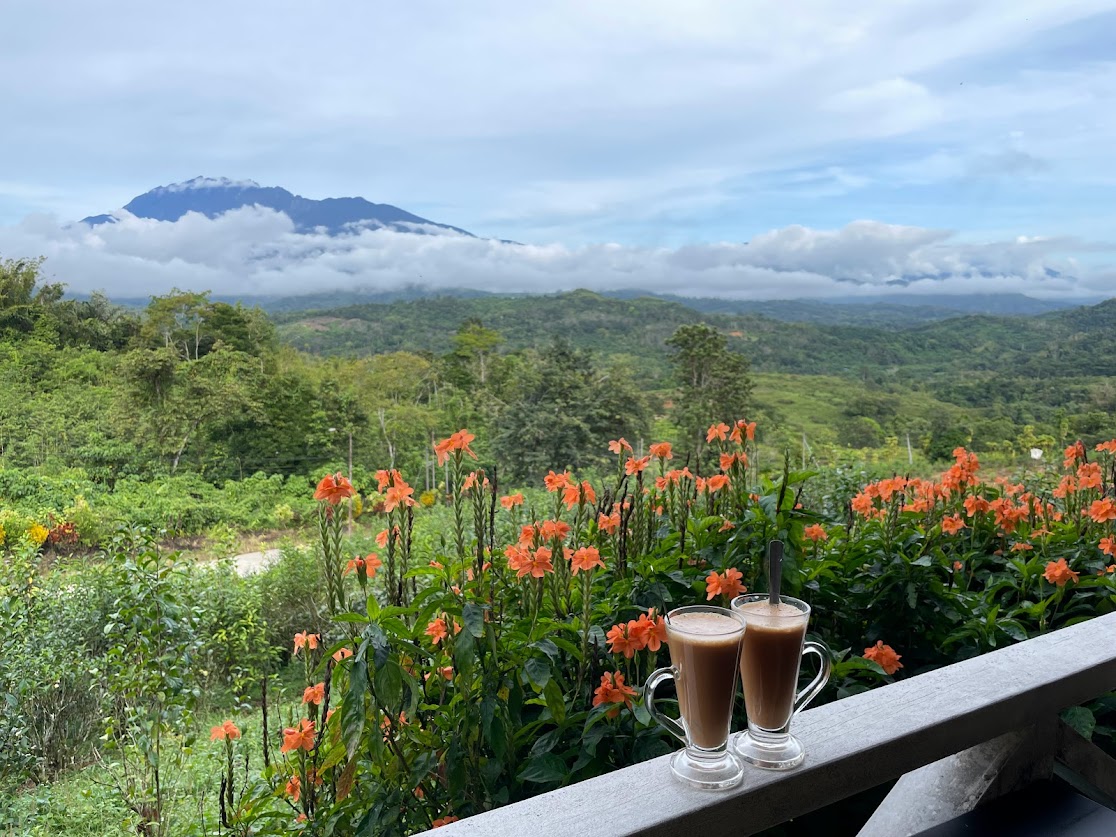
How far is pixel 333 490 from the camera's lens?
0.84m

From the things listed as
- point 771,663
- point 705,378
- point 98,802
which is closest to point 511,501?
point 771,663

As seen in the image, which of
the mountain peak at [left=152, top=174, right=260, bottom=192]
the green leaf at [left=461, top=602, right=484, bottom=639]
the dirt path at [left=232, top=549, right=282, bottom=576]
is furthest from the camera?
the mountain peak at [left=152, top=174, right=260, bottom=192]

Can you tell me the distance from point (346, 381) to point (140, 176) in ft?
22.3

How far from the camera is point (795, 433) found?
9344 mm

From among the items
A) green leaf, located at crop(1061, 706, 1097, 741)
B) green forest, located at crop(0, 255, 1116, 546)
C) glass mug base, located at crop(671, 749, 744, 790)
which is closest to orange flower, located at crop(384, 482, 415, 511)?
glass mug base, located at crop(671, 749, 744, 790)

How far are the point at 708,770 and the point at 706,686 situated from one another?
6 cm

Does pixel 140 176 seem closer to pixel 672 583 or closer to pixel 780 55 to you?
pixel 780 55

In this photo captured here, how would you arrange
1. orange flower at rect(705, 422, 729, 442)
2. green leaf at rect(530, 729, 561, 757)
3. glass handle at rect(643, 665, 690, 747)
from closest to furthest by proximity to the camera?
glass handle at rect(643, 665, 690, 747) → green leaf at rect(530, 729, 561, 757) → orange flower at rect(705, 422, 729, 442)

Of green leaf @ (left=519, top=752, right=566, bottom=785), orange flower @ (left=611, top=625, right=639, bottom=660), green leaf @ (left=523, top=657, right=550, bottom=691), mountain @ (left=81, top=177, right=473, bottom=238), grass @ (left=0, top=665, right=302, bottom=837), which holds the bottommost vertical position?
grass @ (left=0, top=665, right=302, bottom=837)

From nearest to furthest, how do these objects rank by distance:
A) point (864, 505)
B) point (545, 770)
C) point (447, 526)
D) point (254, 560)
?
point (545, 770), point (864, 505), point (447, 526), point (254, 560)

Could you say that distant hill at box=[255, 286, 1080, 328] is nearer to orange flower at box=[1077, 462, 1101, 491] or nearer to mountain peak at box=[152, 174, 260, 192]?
mountain peak at box=[152, 174, 260, 192]

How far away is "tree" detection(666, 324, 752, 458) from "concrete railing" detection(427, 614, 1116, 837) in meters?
8.59

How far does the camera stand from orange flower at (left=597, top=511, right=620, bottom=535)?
1.20 metres

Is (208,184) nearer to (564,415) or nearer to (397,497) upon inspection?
(564,415)
